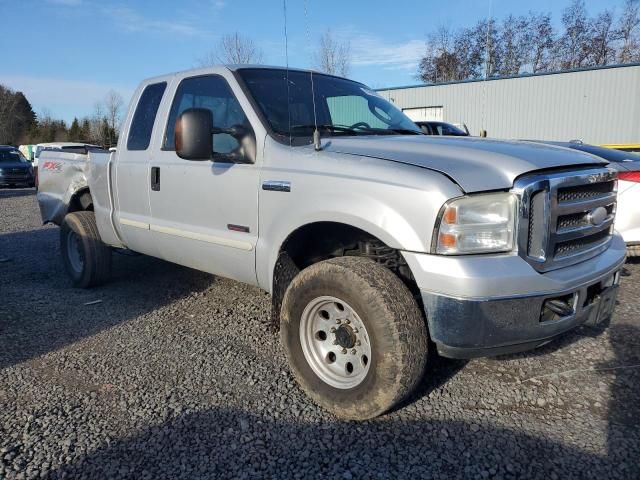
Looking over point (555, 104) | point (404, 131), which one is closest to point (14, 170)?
point (404, 131)

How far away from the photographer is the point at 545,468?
95.0 inches

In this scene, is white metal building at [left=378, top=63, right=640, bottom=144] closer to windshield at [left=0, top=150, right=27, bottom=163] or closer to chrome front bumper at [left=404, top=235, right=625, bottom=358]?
windshield at [left=0, top=150, right=27, bottom=163]

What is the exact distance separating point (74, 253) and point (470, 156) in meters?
4.71

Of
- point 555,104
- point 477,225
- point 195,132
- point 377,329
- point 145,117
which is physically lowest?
point 377,329

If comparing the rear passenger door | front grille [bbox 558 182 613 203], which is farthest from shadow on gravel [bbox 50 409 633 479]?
the rear passenger door

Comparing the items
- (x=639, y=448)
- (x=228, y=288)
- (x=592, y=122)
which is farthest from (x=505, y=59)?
(x=639, y=448)

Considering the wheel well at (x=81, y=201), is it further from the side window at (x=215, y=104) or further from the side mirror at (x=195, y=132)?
the side mirror at (x=195, y=132)

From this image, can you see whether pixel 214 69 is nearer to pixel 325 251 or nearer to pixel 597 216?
pixel 325 251

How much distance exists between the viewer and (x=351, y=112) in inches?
160

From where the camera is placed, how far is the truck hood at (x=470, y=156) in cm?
251

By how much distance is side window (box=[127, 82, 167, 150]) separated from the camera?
14.5 feet

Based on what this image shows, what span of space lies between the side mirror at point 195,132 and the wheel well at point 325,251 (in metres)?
0.82

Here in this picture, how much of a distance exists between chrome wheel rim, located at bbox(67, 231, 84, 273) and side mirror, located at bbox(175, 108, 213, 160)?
303cm

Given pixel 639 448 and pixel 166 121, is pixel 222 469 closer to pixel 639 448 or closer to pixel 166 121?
pixel 639 448
